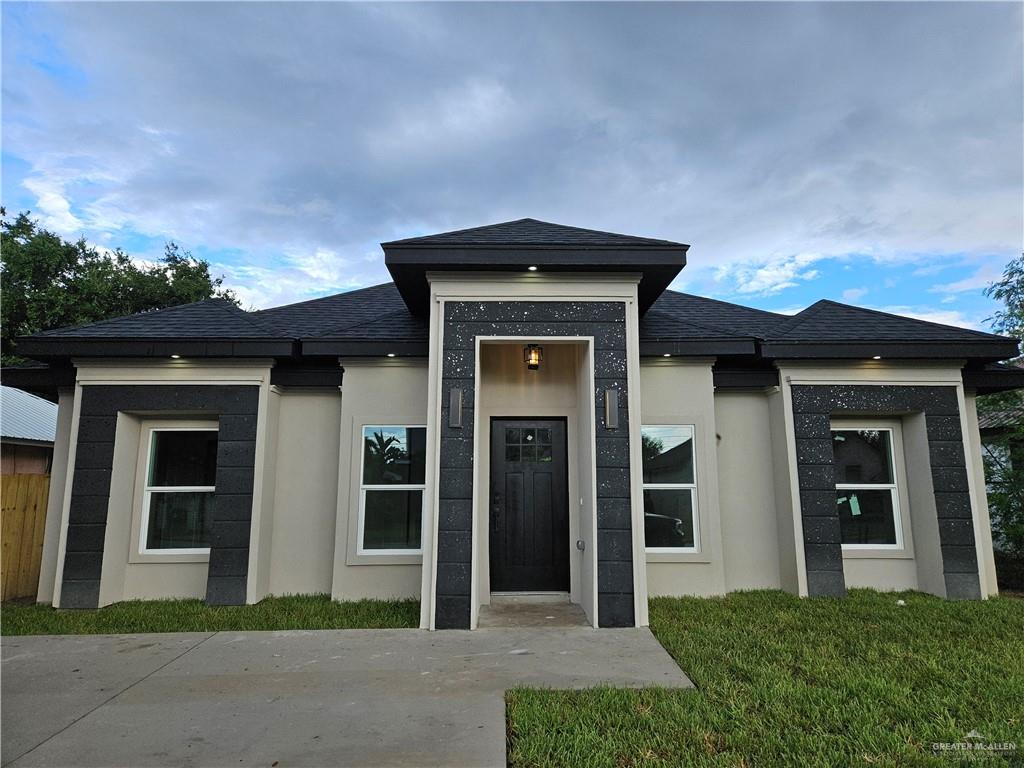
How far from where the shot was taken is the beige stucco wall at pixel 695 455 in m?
6.50

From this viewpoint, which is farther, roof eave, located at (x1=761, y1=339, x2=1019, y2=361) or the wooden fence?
the wooden fence

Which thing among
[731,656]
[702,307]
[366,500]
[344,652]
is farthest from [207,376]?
[702,307]

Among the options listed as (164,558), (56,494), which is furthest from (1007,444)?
(56,494)

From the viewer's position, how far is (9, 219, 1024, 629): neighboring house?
20.9ft

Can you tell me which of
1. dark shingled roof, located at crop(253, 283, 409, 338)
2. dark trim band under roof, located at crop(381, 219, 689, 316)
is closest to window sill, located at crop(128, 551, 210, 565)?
dark shingled roof, located at crop(253, 283, 409, 338)

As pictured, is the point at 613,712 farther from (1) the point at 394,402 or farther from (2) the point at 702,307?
(2) the point at 702,307

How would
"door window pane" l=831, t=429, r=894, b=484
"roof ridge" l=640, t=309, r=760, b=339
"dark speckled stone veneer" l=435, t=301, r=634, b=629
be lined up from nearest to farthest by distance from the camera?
"dark speckled stone veneer" l=435, t=301, r=634, b=629
"roof ridge" l=640, t=309, r=760, b=339
"door window pane" l=831, t=429, r=894, b=484

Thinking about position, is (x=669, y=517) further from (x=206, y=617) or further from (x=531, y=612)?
(x=206, y=617)

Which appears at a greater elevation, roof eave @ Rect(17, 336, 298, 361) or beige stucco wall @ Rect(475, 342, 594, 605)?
roof eave @ Rect(17, 336, 298, 361)

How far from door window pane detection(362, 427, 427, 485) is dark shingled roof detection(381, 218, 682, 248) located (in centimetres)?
252

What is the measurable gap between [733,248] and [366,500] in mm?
11668

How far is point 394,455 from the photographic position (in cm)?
682

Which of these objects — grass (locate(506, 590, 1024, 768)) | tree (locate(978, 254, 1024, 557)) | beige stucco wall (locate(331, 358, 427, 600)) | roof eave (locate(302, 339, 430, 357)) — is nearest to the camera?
grass (locate(506, 590, 1024, 768))

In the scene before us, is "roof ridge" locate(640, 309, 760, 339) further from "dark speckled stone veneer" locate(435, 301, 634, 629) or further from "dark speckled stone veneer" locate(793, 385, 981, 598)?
"dark speckled stone veneer" locate(435, 301, 634, 629)
